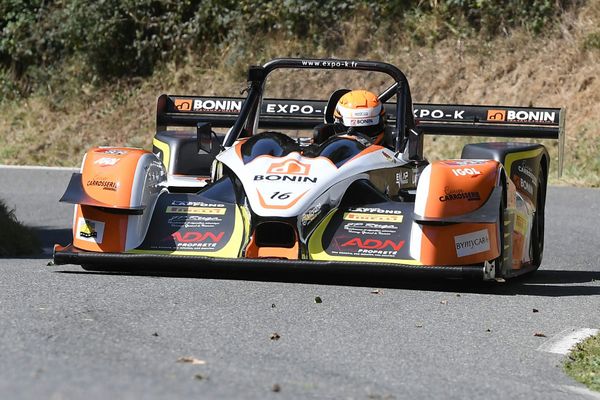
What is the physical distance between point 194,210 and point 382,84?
40.3ft

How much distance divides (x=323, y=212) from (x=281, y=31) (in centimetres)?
1406

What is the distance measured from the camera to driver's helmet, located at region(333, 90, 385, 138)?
9859 mm

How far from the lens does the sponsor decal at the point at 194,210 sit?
29.1ft

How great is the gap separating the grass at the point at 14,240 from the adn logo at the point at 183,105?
1659mm

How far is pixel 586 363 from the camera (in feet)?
21.0

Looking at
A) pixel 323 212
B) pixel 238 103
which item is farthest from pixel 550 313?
pixel 238 103

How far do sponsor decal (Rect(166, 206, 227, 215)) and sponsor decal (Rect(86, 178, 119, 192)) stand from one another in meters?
0.39

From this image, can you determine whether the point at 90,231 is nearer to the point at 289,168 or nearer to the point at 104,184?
the point at 104,184

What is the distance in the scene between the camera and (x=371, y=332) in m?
6.78

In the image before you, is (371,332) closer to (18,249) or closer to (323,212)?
(323,212)

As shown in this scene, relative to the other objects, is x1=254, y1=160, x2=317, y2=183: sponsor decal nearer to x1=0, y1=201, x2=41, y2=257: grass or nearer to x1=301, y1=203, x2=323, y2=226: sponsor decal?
x1=301, y1=203, x2=323, y2=226: sponsor decal

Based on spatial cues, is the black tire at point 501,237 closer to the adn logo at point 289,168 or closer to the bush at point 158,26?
the adn logo at point 289,168

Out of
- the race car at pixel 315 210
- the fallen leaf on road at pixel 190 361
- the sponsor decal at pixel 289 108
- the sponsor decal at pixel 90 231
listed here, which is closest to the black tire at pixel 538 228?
the race car at pixel 315 210

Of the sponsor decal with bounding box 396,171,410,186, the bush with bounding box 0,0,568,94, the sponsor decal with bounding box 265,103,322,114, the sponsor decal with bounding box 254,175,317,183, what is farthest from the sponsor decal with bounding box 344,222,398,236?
the bush with bounding box 0,0,568,94
